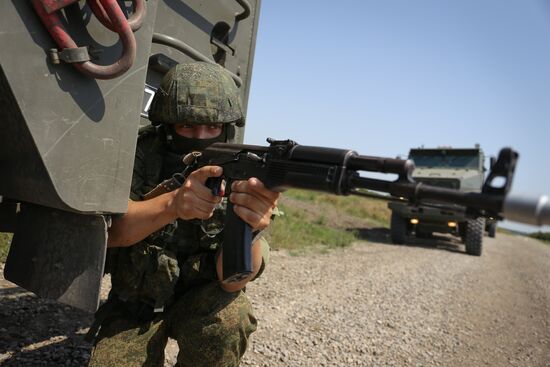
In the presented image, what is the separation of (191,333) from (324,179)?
3.46 ft

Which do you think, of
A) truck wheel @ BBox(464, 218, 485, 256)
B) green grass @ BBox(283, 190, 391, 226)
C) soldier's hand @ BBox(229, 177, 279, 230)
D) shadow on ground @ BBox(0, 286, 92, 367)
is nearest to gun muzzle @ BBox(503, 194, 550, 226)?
soldier's hand @ BBox(229, 177, 279, 230)

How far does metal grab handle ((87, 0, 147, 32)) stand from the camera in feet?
4.45

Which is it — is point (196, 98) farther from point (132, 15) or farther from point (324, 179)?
point (324, 179)

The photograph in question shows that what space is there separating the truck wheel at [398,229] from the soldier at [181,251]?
8.58 metres

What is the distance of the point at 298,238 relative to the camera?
7.86 meters

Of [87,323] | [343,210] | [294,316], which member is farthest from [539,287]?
[343,210]

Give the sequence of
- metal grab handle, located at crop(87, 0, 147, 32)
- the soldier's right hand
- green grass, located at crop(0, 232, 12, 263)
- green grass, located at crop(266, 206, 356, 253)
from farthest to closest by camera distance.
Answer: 1. green grass, located at crop(266, 206, 356, 253)
2. green grass, located at crop(0, 232, 12, 263)
3. the soldier's right hand
4. metal grab handle, located at crop(87, 0, 147, 32)

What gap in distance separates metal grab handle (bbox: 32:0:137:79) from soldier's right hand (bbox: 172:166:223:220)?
0.57 meters

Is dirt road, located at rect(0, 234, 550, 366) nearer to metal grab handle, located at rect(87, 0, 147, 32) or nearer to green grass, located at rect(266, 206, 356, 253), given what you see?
green grass, located at rect(266, 206, 356, 253)

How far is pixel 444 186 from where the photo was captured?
1053 centimetres

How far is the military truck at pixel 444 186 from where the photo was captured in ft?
31.1

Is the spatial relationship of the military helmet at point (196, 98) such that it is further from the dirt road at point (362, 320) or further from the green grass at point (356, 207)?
the green grass at point (356, 207)

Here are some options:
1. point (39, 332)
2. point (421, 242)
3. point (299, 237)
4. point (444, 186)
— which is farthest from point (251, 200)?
point (421, 242)

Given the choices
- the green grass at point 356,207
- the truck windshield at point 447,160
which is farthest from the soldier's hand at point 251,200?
the green grass at point 356,207
